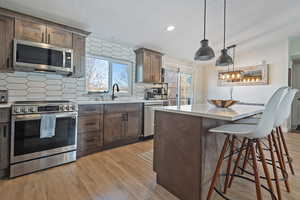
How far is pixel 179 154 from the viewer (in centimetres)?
155

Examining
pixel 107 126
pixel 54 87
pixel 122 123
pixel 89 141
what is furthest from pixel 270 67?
pixel 54 87

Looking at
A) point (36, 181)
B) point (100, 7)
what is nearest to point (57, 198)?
point (36, 181)

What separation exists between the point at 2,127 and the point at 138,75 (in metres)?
2.82

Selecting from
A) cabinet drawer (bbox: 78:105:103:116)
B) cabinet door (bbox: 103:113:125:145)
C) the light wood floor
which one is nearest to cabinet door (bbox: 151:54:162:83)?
cabinet door (bbox: 103:113:125:145)

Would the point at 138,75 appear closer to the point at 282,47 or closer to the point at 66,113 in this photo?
the point at 66,113

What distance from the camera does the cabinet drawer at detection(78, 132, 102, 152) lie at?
8.55ft

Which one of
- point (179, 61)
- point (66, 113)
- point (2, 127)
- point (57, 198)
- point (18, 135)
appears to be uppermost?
point (179, 61)

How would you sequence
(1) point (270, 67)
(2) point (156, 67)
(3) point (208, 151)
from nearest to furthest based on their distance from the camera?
(3) point (208, 151), (2) point (156, 67), (1) point (270, 67)

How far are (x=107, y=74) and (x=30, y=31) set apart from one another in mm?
1615

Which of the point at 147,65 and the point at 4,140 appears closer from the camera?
the point at 4,140

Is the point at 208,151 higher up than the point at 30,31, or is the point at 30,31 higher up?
the point at 30,31

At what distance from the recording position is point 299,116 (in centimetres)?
504

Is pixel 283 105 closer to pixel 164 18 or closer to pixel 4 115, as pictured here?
pixel 164 18

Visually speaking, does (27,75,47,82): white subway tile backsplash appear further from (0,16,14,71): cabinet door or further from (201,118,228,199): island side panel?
(201,118,228,199): island side panel
